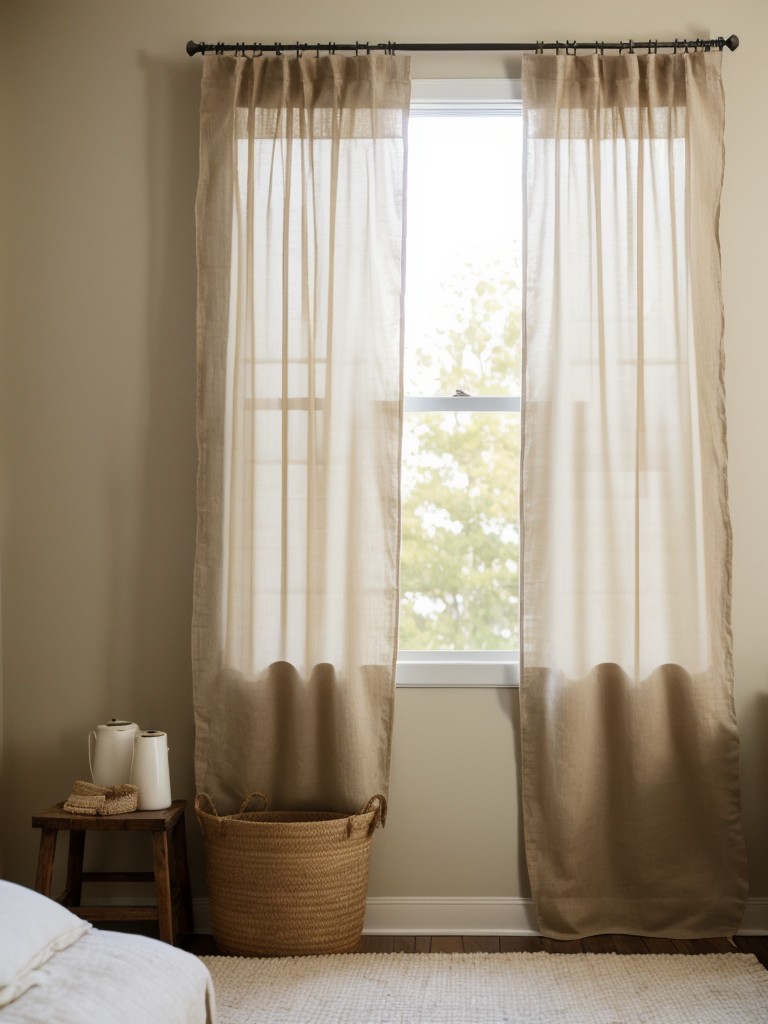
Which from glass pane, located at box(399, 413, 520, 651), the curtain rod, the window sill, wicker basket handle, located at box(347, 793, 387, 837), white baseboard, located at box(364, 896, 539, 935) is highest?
the curtain rod

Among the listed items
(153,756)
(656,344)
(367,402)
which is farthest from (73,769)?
(656,344)

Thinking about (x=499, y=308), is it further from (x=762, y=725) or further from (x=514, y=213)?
(x=762, y=725)

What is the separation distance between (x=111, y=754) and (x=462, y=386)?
1.58m

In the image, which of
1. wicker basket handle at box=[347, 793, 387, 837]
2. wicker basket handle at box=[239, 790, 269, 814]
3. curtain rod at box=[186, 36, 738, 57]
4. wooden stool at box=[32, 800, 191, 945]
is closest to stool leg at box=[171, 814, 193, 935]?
wooden stool at box=[32, 800, 191, 945]

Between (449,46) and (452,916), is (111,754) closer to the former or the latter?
(452,916)

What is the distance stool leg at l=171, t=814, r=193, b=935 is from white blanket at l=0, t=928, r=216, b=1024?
98 cm

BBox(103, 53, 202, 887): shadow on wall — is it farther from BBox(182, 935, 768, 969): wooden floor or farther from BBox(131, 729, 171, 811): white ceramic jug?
BBox(182, 935, 768, 969): wooden floor

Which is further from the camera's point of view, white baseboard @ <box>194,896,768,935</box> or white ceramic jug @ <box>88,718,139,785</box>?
white baseboard @ <box>194,896,768,935</box>

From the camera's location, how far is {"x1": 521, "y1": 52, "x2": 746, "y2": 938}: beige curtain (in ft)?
9.49

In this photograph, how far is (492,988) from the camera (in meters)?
2.55

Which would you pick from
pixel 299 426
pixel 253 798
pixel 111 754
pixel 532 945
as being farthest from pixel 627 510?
pixel 111 754

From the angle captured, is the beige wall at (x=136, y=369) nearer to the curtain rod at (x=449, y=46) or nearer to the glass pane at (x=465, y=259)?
the curtain rod at (x=449, y=46)

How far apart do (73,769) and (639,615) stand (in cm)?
182

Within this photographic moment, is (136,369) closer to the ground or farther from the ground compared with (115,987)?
farther from the ground
